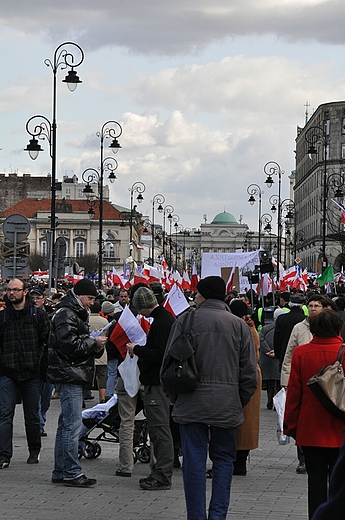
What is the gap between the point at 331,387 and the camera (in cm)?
666

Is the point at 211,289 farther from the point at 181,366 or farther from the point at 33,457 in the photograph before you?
the point at 33,457

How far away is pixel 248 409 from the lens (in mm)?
9445

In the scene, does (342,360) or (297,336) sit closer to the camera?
(342,360)

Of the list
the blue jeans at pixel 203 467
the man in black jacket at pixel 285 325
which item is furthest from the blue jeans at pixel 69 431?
the man in black jacket at pixel 285 325

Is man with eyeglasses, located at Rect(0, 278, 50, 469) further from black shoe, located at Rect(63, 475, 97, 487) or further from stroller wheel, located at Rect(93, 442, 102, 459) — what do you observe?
black shoe, located at Rect(63, 475, 97, 487)

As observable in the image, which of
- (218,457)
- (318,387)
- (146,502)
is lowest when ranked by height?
(146,502)

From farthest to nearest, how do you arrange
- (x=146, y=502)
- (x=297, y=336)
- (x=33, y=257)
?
(x=33, y=257) → (x=297, y=336) → (x=146, y=502)

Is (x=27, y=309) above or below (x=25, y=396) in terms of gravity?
above

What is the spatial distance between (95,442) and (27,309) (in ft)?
5.83

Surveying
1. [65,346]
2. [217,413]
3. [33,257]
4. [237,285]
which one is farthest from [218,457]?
[33,257]

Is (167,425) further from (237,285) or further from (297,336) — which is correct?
(237,285)

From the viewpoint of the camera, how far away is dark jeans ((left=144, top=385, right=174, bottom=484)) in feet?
29.0

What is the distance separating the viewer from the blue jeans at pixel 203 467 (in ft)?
22.4

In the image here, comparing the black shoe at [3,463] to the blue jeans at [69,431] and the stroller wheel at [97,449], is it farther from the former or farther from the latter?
the stroller wheel at [97,449]
